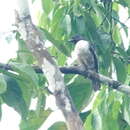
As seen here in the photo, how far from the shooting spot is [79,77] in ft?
8.38

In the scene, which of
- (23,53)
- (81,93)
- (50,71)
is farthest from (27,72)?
(81,93)

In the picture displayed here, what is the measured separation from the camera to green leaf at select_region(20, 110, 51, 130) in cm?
234

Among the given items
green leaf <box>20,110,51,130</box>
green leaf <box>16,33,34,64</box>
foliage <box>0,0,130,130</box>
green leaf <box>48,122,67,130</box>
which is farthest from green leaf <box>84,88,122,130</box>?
green leaf <box>16,33,34,64</box>

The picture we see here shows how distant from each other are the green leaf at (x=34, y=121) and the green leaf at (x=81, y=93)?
0.15m

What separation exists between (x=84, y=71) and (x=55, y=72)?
1.57 ft

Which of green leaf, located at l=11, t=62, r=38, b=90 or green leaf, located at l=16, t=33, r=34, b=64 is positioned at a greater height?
green leaf, located at l=16, t=33, r=34, b=64

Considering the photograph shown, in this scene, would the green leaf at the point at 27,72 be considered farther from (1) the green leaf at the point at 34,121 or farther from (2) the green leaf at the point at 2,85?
(1) the green leaf at the point at 34,121

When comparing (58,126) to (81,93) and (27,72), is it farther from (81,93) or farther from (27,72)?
(27,72)

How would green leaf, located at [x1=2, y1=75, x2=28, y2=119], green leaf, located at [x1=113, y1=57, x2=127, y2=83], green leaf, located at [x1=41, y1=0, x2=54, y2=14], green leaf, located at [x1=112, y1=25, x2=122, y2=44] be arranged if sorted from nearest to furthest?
green leaf, located at [x1=2, y1=75, x2=28, y2=119], green leaf, located at [x1=113, y1=57, x2=127, y2=83], green leaf, located at [x1=41, y1=0, x2=54, y2=14], green leaf, located at [x1=112, y1=25, x2=122, y2=44]

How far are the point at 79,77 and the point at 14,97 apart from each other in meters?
0.67

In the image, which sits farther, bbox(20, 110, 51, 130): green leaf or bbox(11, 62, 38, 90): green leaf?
bbox(20, 110, 51, 130): green leaf

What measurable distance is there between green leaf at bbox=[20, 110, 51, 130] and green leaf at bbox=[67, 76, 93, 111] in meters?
0.15

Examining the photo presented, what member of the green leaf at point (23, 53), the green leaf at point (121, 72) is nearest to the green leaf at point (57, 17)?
the green leaf at point (23, 53)

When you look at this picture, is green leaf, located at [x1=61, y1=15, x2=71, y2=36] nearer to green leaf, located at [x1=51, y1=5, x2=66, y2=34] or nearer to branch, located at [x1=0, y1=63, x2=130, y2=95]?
green leaf, located at [x1=51, y1=5, x2=66, y2=34]
